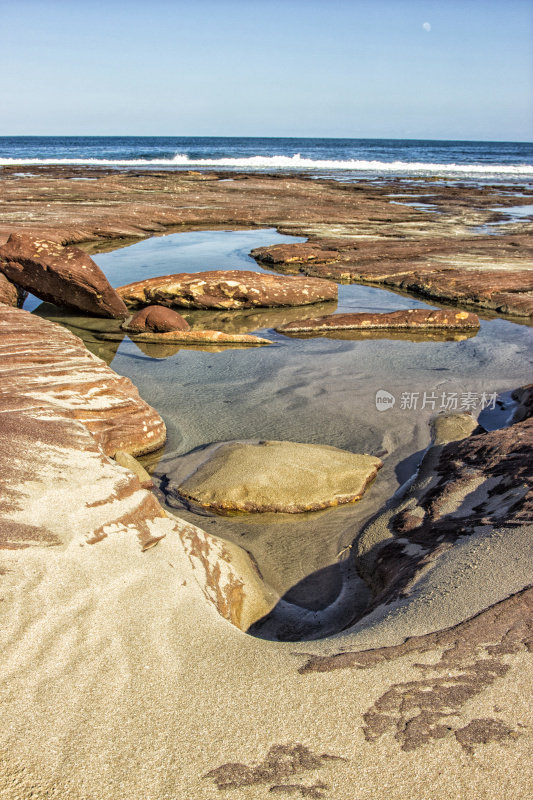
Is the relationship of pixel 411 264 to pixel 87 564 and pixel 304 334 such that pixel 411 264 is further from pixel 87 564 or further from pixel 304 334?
pixel 87 564

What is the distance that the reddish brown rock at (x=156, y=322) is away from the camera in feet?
25.2

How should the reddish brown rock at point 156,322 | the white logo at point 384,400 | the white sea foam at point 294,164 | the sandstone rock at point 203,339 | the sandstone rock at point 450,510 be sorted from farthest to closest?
the white sea foam at point 294,164
the reddish brown rock at point 156,322
the sandstone rock at point 203,339
the white logo at point 384,400
the sandstone rock at point 450,510

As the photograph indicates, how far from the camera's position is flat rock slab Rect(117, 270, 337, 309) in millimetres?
9016

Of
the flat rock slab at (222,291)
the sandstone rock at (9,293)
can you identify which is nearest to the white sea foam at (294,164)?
the flat rock slab at (222,291)

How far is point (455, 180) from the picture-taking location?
117 feet

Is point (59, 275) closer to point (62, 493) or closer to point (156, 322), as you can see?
point (156, 322)

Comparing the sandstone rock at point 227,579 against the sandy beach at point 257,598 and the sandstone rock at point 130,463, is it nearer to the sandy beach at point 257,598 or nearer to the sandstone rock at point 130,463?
the sandy beach at point 257,598

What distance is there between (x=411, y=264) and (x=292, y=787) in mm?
10904

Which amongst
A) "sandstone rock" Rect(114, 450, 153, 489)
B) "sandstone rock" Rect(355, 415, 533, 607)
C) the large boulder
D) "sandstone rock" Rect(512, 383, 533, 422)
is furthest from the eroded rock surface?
"sandstone rock" Rect(114, 450, 153, 489)

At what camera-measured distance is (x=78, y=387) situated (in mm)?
4535

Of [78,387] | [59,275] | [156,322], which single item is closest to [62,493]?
[78,387]

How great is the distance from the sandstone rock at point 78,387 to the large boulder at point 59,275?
122 inches

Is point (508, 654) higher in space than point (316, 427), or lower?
higher

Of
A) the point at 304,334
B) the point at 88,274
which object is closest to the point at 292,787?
the point at 304,334
